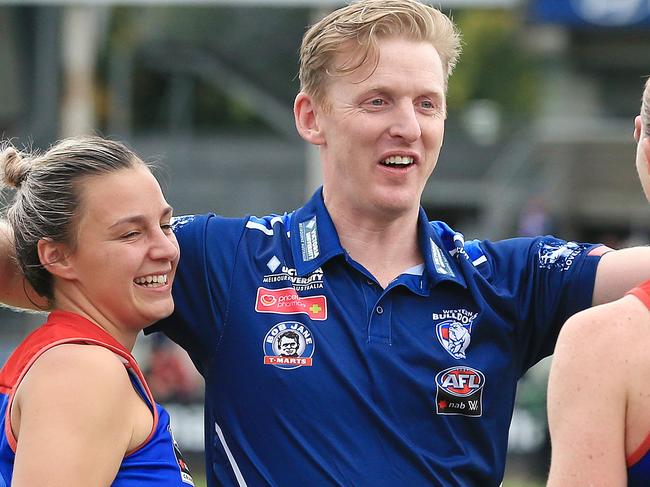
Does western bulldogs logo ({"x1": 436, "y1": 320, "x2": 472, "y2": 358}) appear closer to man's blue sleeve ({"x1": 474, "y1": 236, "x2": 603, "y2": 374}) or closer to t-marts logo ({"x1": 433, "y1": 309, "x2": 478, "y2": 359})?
t-marts logo ({"x1": 433, "y1": 309, "x2": 478, "y2": 359})

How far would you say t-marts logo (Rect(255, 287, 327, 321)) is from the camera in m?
3.27

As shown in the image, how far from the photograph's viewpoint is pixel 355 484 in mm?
3109

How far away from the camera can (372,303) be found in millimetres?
3264

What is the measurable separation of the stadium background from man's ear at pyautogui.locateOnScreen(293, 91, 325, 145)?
32.5ft

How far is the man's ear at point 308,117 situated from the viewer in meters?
3.52

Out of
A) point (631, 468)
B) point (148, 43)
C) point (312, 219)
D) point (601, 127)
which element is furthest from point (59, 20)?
point (631, 468)

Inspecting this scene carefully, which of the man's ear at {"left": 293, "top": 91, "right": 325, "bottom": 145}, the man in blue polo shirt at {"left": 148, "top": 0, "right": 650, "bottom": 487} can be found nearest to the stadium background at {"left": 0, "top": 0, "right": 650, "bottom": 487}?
the man's ear at {"left": 293, "top": 91, "right": 325, "bottom": 145}

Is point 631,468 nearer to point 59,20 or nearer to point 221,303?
point 221,303

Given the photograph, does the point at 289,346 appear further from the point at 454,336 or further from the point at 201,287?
the point at 454,336

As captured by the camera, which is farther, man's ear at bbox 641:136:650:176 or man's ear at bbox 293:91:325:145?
man's ear at bbox 293:91:325:145

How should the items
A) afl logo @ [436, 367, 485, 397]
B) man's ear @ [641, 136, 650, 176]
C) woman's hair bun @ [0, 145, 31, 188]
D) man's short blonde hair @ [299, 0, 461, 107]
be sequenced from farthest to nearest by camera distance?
man's short blonde hair @ [299, 0, 461, 107] < afl logo @ [436, 367, 485, 397] < woman's hair bun @ [0, 145, 31, 188] < man's ear @ [641, 136, 650, 176]

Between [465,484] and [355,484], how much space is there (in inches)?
12.6

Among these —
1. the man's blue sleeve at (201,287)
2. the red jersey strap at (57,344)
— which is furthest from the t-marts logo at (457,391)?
the red jersey strap at (57,344)

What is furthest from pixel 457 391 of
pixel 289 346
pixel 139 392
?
pixel 139 392
